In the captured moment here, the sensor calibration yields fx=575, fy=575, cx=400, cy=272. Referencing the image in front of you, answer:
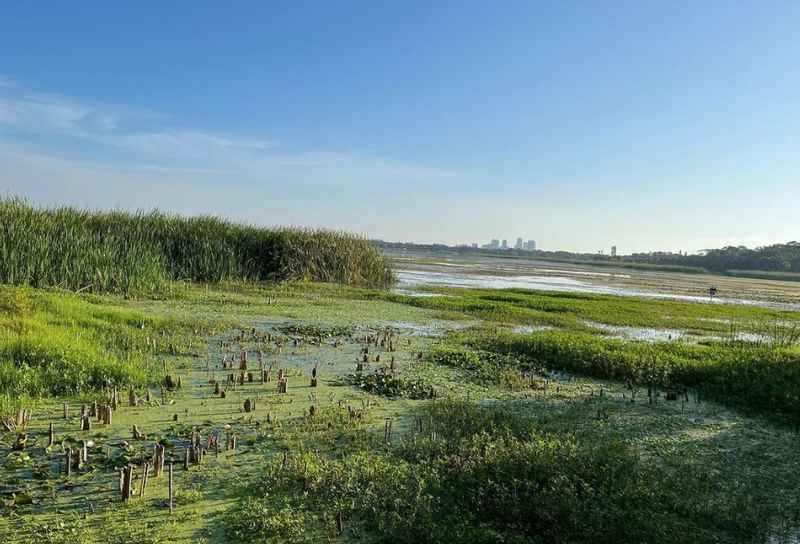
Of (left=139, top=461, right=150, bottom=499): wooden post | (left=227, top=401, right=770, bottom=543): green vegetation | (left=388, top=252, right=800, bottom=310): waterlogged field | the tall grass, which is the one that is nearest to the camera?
(left=227, top=401, right=770, bottom=543): green vegetation

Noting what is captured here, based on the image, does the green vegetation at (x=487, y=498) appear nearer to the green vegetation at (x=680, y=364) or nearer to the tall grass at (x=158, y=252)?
the green vegetation at (x=680, y=364)

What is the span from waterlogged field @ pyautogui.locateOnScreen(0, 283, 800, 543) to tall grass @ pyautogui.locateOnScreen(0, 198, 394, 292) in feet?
15.6

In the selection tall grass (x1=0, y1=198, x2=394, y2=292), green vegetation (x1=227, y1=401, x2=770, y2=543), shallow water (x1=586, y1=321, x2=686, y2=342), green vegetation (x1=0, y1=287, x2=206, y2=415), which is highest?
tall grass (x1=0, y1=198, x2=394, y2=292)

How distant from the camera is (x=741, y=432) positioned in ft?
27.4

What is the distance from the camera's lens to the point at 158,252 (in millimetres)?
23797

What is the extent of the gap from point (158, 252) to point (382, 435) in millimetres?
19316

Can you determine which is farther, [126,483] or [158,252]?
[158,252]

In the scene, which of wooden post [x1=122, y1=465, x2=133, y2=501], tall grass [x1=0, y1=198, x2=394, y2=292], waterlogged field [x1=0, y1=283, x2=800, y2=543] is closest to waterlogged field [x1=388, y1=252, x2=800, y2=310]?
tall grass [x1=0, y1=198, x2=394, y2=292]

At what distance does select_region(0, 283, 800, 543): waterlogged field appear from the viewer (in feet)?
17.1

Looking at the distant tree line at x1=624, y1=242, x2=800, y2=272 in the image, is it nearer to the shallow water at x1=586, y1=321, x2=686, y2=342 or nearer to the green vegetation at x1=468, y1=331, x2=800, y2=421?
the shallow water at x1=586, y1=321, x2=686, y2=342

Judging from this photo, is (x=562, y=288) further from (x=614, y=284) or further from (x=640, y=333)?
(x=640, y=333)

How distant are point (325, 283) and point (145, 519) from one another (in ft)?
74.4

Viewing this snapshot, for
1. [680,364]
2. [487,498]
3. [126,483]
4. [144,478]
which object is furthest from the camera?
[680,364]

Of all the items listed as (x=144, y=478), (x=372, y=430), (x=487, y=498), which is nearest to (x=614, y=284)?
(x=372, y=430)
